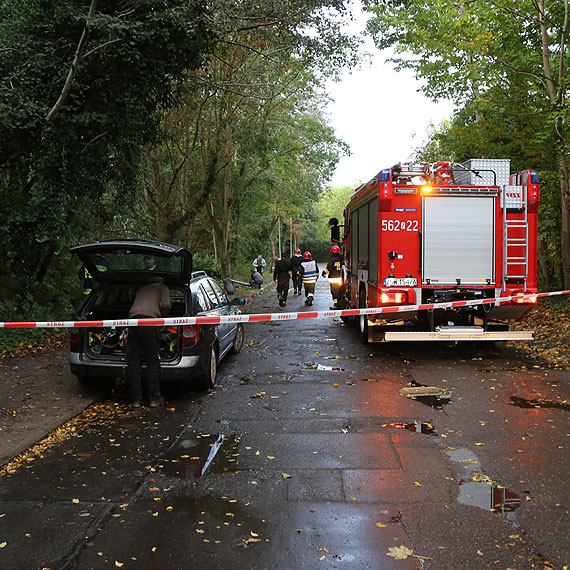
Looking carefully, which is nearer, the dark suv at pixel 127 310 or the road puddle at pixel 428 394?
the road puddle at pixel 428 394

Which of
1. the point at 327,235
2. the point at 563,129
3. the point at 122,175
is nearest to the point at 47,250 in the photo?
the point at 122,175

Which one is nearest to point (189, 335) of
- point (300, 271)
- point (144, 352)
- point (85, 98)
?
point (144, 352)

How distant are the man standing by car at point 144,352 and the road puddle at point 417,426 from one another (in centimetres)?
279

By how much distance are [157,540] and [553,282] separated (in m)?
17.3

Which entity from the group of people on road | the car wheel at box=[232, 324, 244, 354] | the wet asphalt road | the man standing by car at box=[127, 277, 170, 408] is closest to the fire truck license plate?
the wet asphalt road

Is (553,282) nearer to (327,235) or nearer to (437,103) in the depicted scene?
(437,103)

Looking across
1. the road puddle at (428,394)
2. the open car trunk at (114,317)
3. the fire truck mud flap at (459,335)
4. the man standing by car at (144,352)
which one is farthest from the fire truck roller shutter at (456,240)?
the man standing by car at (144,352)

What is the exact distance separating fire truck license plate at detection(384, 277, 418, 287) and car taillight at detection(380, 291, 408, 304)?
130mm

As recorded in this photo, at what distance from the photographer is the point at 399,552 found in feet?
11.4

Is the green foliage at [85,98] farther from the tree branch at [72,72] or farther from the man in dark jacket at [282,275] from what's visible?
the man in dark jacket at [282,275]

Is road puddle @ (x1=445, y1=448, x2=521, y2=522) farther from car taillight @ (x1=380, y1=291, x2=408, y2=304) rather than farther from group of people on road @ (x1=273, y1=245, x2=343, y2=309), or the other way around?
group of people on road @ (x1=273, y1=245, x2=343, y2=309)

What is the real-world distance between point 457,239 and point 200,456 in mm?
6089

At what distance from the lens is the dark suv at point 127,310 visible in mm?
7230

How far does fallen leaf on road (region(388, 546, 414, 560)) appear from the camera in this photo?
135 inches
